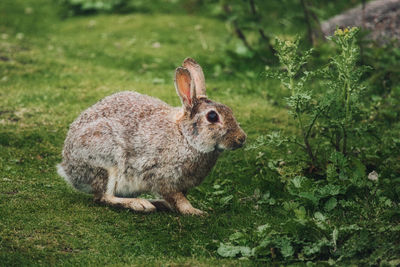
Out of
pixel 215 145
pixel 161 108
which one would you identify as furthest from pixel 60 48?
pixel 215 145

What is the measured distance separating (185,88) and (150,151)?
2.31 ft

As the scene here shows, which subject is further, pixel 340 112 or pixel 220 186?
pixel 220 186

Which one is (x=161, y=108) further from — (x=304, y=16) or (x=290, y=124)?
(x=304, y=16)

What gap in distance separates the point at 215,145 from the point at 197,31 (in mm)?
7372

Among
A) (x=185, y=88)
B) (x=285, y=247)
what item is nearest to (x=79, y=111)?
(x=185, y=88)

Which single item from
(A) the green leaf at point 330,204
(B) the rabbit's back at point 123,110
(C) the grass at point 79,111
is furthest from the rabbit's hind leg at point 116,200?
(A) the green leaf at point 330,204

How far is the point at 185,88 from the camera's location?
5566 millimetres

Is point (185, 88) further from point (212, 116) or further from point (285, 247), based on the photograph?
point (285, 247)

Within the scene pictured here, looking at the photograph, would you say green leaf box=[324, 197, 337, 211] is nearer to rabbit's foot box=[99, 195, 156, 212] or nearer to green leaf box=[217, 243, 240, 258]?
green leaf box=[217, 243, 240, 258]

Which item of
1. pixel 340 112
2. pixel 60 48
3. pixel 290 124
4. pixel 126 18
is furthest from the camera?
pixel 126 18

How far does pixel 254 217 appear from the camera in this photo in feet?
17.7

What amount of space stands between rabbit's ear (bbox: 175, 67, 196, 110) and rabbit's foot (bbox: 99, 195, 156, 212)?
40.6 inches

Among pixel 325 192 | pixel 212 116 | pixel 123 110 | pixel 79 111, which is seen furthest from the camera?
pixel 79 111

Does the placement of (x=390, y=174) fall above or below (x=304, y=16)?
below
